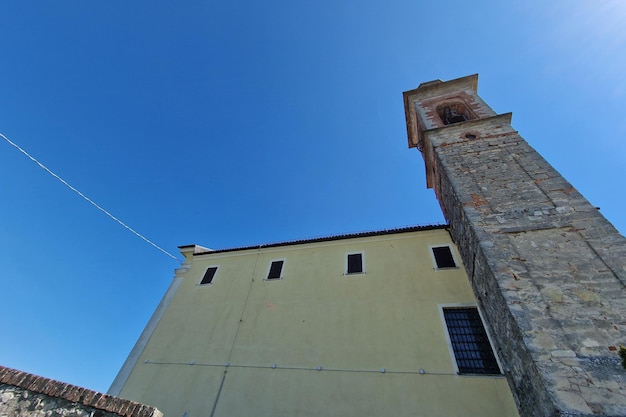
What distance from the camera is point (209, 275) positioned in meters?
11.1

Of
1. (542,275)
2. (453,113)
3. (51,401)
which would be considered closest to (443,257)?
(542,275)

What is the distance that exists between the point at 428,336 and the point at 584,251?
12.4 feet

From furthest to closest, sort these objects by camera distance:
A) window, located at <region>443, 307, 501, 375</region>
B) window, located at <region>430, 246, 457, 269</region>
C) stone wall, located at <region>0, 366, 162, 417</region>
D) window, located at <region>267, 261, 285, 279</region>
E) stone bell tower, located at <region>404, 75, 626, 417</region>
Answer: window, located at <region>267, 261, 285, 279</region> → window, located at <region>430, 246, 457, 269</region> → window, located at <region>443, 307, 501, 375</region> → stone bell tower, located at <region>404, 75, 626, 417</region> → stone wall, located at <region>0, 366, 162, 417</region>

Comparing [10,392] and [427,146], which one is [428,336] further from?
[10,392]

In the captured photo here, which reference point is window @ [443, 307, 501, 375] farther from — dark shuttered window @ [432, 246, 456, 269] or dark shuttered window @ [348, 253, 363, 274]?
dark shuttered window @ [348, 253, 363, 274]

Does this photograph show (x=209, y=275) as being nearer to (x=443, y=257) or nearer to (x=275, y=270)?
(x=275, y=270)

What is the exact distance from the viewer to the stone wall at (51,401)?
7.82 ft

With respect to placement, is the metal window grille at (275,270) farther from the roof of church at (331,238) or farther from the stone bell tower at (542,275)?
the stone bell tower at (542,275)

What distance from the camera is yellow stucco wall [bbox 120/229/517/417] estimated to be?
20.2 feet

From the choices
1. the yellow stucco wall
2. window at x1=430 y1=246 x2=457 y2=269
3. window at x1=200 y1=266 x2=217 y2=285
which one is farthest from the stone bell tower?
window at x1=200 y1=266 x2=217 y2=285

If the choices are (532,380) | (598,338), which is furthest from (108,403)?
(598,338)

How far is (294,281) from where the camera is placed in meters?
9.45

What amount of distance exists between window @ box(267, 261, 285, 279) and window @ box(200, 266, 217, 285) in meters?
2.63

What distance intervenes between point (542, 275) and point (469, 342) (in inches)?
122
